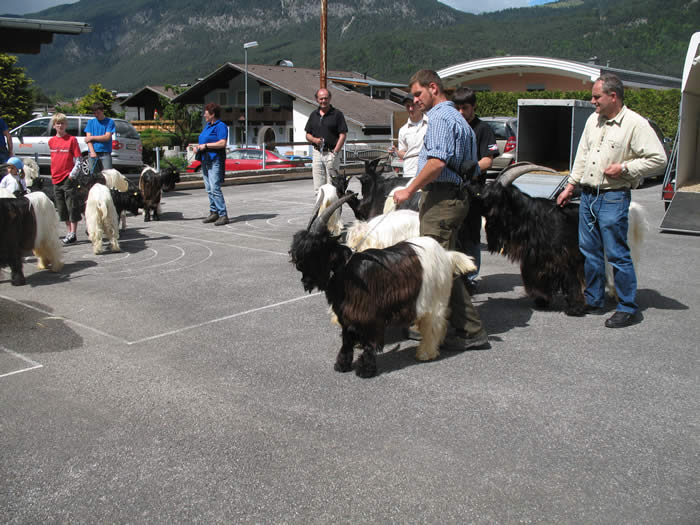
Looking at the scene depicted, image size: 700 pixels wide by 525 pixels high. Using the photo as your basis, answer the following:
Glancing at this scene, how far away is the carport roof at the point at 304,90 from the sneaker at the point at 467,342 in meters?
37.2

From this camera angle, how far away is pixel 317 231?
4223 millimetres

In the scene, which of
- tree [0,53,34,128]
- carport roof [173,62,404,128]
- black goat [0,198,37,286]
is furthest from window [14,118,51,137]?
carport roof [173,62,404,128]

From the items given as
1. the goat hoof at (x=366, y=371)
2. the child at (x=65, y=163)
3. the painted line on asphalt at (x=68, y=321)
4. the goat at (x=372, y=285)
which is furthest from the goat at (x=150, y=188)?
the goat hoof at (x=366, y=371)

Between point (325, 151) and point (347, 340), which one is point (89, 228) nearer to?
point (325, 151)

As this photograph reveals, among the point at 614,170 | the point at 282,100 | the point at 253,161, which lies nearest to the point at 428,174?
the point at 614,170

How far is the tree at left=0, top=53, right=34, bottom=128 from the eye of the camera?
39.3 meters

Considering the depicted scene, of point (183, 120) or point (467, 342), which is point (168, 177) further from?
point (183, 120)

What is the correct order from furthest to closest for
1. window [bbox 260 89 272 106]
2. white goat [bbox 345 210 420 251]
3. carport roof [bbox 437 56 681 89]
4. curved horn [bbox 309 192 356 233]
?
window [bbox 260 89 272 106] < carport roof [bbox 437 56 681 89] < white goat [bbox 345 210 420 251] < curved horn [bbox 309 192 356 233]

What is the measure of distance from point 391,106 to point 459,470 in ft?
156

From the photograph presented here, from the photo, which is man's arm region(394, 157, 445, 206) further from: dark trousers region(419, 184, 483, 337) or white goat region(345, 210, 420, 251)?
white goat region(345, 210, 420, 251)

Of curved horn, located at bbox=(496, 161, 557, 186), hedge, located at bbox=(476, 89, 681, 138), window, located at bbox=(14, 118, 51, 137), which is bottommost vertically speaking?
curved horn, located at bbox=(496, 161, 557, 186)

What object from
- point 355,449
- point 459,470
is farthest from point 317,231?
point 459,470

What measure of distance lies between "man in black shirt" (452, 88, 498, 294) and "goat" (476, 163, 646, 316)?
0.12 meters

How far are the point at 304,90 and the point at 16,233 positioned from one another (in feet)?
134
